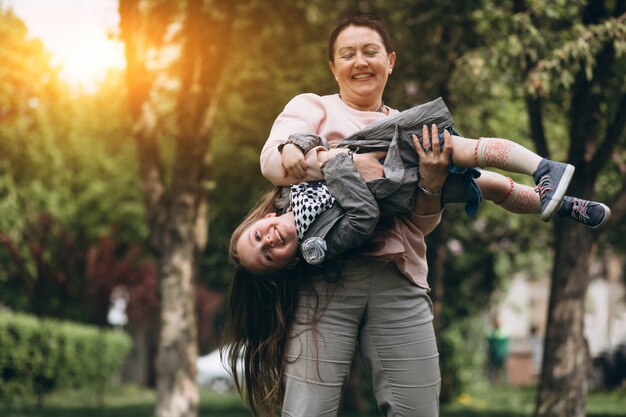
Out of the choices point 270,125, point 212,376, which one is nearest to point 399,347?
point 270,125

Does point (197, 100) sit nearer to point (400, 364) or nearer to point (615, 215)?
point (615, 215)

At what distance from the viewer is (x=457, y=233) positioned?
17.2 metres

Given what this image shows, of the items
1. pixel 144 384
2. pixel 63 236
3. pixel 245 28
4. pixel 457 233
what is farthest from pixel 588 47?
pixel 144 384

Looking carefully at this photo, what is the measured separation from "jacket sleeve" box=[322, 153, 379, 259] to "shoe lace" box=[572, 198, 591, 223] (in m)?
0.75

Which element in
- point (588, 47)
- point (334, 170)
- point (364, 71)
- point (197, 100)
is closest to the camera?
point (334, 170)

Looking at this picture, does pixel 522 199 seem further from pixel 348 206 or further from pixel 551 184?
pixel 348 206

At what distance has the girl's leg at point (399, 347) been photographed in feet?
11.6

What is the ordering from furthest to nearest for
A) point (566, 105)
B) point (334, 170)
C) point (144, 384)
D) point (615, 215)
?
1. point (144, 384)
2. point (566, 105)
3. point (615, 215)
4. point (334, 170)

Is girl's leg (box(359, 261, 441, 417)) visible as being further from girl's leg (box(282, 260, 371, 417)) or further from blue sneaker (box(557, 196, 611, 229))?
blue sneaker (box(557, 196, 611, 229))

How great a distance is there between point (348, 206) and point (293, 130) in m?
0.43

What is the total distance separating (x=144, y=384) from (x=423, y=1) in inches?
948

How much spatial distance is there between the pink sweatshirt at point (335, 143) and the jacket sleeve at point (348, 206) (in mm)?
93

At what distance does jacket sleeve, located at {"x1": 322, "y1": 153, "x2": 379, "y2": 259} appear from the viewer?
3361mm

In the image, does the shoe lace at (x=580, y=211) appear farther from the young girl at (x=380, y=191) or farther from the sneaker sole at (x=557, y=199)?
the sneaker sole at (x=557, y=199)
